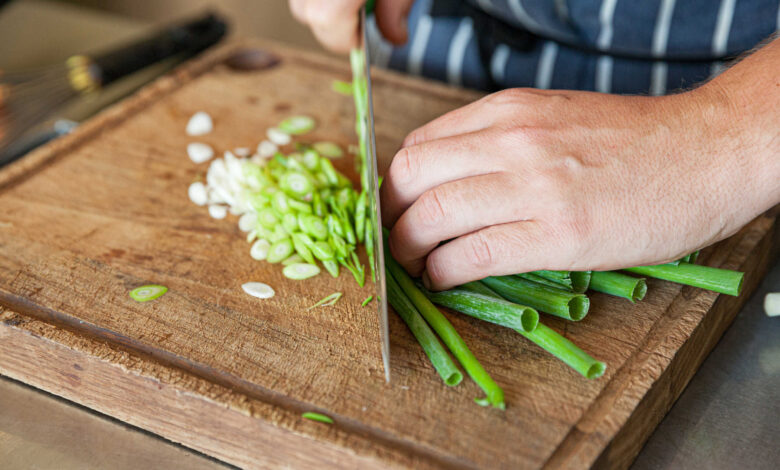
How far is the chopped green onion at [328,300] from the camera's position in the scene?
3.77ft

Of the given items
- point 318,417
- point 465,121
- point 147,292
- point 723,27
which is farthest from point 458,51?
point 318,417

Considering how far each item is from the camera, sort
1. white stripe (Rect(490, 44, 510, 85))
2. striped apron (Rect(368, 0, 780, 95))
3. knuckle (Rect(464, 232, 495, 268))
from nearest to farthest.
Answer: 1. knuckle (Rect(464, 232, 495, 268))
2. striped apron (Rect(368, 0, 780, 95))
3. white stripe (Rect(490, 44, 510, 85))

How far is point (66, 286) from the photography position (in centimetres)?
118

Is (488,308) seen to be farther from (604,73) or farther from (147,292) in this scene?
(604,73)

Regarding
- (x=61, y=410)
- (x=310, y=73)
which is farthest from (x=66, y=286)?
(x=310, y=73)

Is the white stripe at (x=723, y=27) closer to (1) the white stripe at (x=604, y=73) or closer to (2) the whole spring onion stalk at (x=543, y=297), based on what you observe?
(1) the white stripe at (x=604, y=73)

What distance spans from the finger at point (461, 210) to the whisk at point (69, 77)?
1.19m

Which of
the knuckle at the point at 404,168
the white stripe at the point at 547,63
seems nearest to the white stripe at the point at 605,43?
the white stripe at the point at 547,63

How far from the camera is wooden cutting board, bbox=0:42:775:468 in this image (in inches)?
36.6

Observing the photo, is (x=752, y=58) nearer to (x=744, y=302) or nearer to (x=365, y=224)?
(x=744, y=302)

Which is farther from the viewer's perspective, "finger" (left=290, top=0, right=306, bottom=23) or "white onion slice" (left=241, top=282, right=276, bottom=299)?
"finger" (left=290, top=0, right=306, bottom=23)

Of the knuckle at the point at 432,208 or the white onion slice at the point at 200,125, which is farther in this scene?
the white onion slice at the point at 200,125

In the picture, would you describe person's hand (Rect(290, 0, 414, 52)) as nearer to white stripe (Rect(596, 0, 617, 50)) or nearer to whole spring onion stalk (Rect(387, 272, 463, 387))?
white stripe (Rect(596, 0, 617, 50))

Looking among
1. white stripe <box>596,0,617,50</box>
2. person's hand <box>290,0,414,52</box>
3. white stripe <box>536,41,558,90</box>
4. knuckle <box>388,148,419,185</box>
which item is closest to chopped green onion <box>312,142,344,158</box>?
person's hand <box>290,0,414,52</box>
